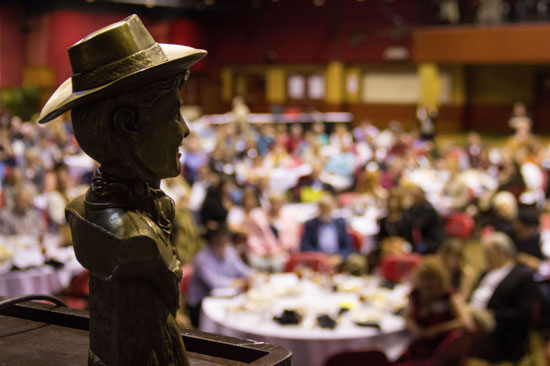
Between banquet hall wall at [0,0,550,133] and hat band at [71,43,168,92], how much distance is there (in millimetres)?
19940

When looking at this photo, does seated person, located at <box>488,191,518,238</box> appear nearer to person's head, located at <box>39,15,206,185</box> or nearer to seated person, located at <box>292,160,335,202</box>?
seated person, located at <box>292,160,335,202</box>

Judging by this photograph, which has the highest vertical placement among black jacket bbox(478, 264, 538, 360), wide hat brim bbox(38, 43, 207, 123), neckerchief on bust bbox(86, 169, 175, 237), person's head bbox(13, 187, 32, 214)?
wide hat brim bbox(38, 43, 207, 123)

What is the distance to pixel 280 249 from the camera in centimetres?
740

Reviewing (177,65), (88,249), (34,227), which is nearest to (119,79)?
(177,65)

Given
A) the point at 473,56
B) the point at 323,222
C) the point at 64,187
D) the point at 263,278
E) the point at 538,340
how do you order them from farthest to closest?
the point at 473,56, the point at 64,187, the point at 323,222, the point at 538,340, the point at 263,278

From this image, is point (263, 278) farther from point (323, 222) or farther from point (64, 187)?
point (64, 187)

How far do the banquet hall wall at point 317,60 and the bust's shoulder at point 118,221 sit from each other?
65.6ft

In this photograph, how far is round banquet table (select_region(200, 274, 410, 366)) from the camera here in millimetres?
4516

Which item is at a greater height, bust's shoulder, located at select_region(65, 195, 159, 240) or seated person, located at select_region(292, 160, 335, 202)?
bust's shoulder, located at select_region(65, 195, 159, 240)

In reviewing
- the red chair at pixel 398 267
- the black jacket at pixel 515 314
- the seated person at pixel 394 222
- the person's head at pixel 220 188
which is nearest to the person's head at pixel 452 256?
the red chair at pixel 398 267

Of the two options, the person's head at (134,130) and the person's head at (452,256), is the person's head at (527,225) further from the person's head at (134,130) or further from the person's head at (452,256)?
the person's head at (134,130)

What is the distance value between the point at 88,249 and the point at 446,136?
21657 mm

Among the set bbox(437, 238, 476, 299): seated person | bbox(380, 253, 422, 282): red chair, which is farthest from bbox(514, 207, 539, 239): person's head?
bbox(380, 253, 422, 282): red chair

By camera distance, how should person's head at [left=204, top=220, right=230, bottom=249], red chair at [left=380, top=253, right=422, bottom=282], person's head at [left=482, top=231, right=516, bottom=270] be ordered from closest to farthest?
person's head at [left=482, top=231, right=516, bottom=270] → person's head at [left=204, top=220, right=230, bottom=249] → red chair at [left=380, top=253, right=422, bottom=282]
